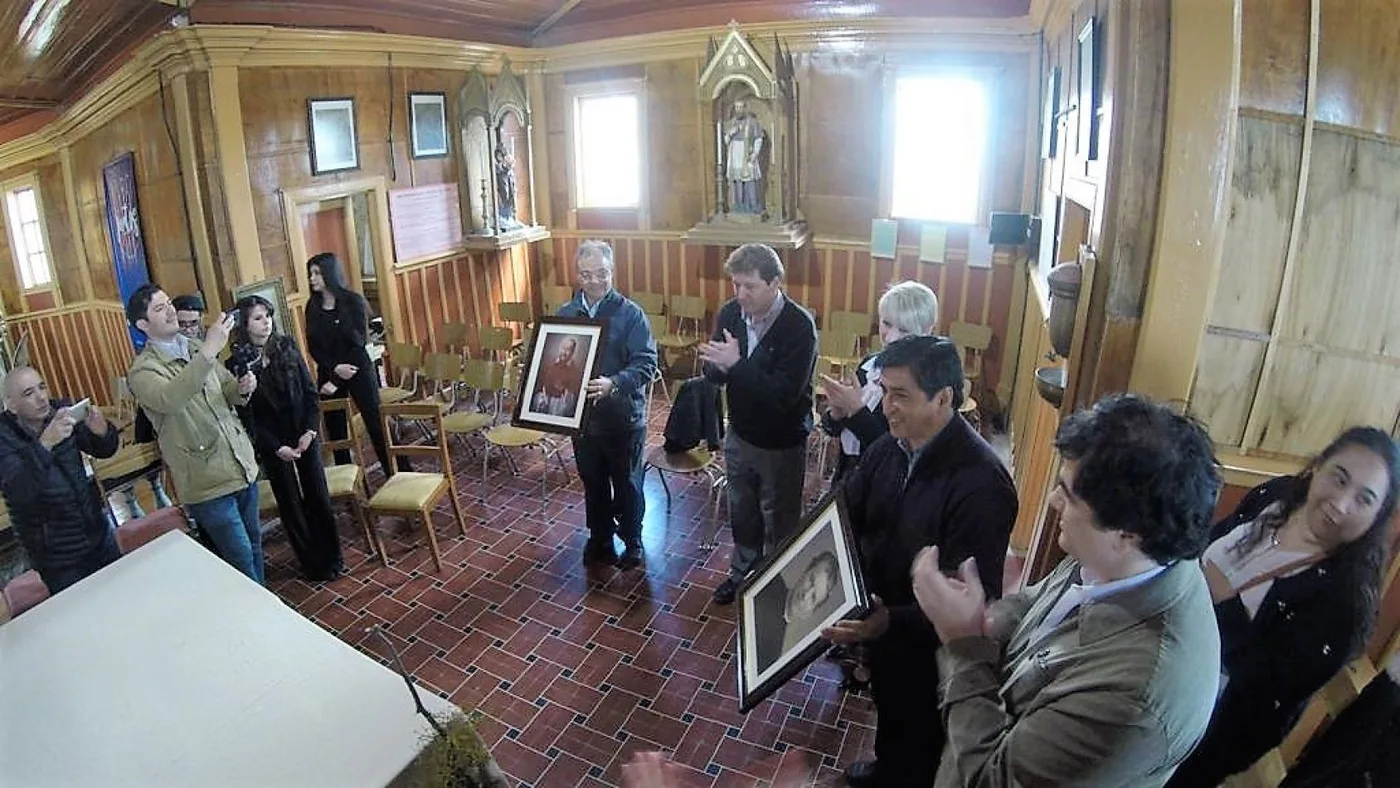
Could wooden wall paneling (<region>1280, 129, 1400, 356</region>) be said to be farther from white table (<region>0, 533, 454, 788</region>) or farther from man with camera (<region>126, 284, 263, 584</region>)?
man with camera (<region>126, 284, 263, 584</region>)

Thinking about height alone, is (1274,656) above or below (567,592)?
above

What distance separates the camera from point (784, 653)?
6.39ft

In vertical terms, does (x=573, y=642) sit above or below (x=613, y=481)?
below

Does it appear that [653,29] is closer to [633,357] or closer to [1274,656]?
[633,357]

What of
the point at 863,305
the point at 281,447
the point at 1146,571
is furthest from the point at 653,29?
the point at 1146,571

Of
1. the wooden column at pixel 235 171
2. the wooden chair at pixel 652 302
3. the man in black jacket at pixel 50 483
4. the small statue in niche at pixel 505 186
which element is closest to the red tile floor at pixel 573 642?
the man in black jacket at pixel 50 483

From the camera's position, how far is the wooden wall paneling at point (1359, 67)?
2062 millimetres

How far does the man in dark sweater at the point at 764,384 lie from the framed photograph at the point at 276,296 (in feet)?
11.9

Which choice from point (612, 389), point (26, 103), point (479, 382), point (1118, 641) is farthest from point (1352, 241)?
point (26, 103)

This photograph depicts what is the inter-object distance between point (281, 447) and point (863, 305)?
4909 mm

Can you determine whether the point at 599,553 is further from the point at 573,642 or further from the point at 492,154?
the point at 492,154

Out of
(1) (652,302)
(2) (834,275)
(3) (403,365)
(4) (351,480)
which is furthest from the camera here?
(1) (652,302)

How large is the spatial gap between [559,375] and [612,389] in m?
0.31

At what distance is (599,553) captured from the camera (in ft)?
14.1
